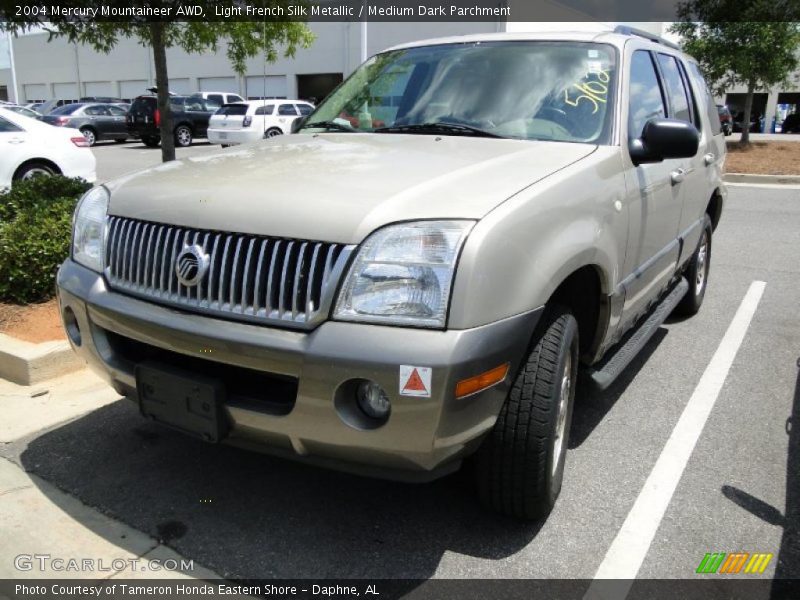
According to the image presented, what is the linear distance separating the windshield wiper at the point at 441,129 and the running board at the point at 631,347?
3.91 feet

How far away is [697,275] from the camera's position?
5430mm

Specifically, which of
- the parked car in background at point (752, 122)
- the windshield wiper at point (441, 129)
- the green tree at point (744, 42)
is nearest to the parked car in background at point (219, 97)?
the green tree at point (744, 42)

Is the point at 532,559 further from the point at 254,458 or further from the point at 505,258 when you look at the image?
the point at 254,458

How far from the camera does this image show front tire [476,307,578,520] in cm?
247

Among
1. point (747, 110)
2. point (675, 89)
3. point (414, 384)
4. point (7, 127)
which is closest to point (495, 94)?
point (675, 89)

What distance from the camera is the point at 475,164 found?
272 centimetres

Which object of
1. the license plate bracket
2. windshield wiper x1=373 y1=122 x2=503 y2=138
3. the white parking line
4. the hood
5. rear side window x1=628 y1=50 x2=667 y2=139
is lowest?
the white parking line

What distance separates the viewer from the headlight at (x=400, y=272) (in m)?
2.17

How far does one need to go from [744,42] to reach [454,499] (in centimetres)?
1944

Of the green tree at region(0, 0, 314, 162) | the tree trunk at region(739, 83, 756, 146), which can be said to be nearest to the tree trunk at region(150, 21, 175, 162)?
the green tree at region(0, 0, 314, 162)

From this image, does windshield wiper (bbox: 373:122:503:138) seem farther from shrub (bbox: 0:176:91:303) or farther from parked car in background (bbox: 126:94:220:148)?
parked car in background (bbox: 126:94:220:148)

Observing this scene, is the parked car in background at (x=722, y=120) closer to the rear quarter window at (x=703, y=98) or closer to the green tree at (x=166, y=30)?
the rear quarter window at (x=703, y=98)

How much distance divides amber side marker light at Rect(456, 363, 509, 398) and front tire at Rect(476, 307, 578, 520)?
229mm

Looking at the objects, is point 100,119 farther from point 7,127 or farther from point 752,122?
point 752,122
